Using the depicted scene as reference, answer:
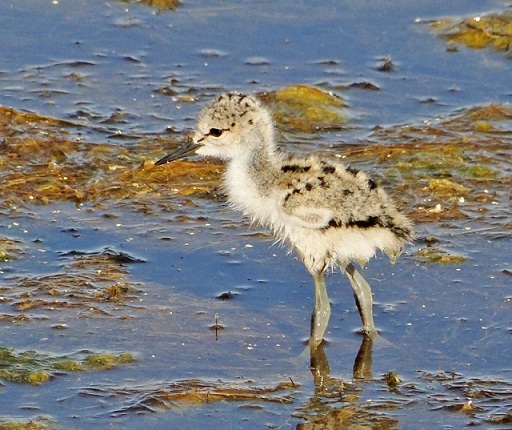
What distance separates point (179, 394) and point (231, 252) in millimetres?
1527

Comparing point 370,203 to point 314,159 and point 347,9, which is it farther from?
point 347,9

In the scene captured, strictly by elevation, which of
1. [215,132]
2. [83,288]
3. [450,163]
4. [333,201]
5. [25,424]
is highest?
[215,132]

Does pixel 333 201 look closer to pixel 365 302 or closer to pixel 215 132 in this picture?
pixel 365 302

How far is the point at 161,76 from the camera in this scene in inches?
345

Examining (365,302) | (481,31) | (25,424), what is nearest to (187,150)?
(365,302)

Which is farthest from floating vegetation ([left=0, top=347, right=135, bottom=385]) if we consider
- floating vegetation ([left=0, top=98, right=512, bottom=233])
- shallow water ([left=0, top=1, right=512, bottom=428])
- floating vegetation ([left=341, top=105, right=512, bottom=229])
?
floating vegetation ([left=341, top=105, right=512, bottom=229])

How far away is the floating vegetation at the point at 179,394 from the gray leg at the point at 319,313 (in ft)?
1.52

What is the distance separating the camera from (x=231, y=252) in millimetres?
6473

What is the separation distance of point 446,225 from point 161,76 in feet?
9.07

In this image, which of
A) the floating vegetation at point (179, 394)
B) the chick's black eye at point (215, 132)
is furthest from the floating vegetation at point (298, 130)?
the floating vegetation at point (179, 394)

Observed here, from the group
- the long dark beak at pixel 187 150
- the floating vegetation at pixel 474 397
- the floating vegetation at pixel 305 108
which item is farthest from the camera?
the floating vegetation at pixel 305 108

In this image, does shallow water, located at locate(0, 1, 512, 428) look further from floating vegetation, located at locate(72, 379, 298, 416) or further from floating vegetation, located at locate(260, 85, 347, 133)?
floating vegetation, located at locate(260, 85, 347, 133)

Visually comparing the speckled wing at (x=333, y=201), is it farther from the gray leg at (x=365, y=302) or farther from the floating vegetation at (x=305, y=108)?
the floating vegetation at (x=305, y=108)

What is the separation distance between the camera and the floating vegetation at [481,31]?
363 inches
